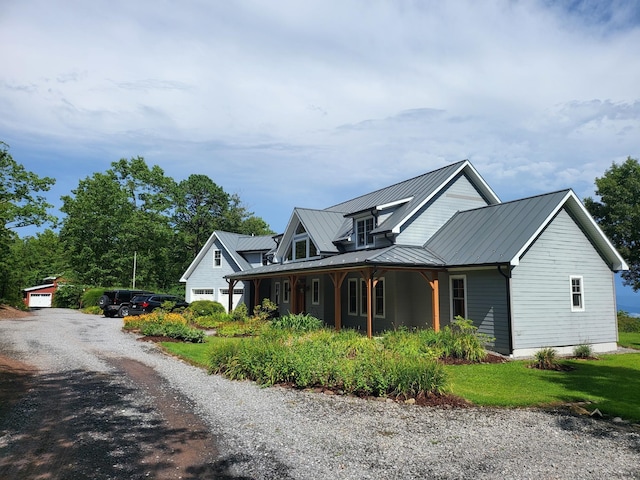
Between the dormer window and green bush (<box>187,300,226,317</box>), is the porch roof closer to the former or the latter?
the dormer window

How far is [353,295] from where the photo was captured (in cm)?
2247

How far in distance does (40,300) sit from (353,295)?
49.1 meters

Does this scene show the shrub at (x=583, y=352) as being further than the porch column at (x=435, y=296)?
No

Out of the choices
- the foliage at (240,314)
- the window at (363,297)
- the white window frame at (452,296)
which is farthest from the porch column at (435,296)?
the foliage at (240,314)

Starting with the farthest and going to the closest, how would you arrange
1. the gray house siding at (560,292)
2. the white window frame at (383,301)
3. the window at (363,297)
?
the window at (363,297)
the white window frame at (383,301)
the gray house siding at (560,292)

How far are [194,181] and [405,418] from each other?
52582 millimetres

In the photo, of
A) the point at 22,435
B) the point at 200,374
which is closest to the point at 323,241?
the point at 200,374

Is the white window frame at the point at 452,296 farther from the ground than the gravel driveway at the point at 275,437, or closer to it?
farther from the ground

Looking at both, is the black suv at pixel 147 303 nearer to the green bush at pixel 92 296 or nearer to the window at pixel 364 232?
the green bush at pixel 92 296

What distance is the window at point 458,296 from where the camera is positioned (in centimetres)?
1677

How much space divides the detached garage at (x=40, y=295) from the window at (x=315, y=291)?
43.8 m

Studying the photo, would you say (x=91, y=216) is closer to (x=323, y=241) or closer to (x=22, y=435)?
(x=323, y=241)

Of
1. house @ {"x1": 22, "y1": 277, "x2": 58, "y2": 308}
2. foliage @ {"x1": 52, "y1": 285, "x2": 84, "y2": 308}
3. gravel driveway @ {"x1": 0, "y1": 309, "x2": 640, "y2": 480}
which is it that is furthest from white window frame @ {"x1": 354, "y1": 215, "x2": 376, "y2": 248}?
house @ {"x1": 22, "y1": 277, "x2": 58, "y2": 308}

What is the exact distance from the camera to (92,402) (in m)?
8.37
